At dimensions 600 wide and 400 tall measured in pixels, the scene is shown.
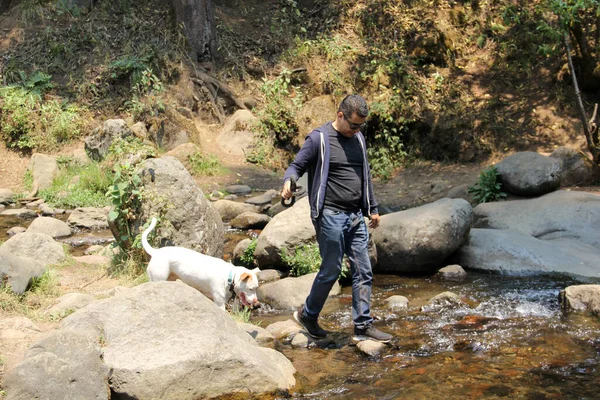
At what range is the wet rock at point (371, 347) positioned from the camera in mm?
5809

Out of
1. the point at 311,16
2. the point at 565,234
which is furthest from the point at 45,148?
the point at 565,234

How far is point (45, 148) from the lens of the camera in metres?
14.8

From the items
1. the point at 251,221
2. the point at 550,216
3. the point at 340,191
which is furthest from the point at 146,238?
the point at 550,216

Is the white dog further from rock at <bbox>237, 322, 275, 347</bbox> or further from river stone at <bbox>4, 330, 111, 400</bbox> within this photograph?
river stone at <bbox>4, 330, 111, 400</bbox>

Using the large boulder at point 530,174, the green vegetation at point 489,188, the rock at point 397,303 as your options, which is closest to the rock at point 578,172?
the large boulder at point 530,174

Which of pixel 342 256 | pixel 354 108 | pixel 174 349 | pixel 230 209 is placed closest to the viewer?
pixel 174 349

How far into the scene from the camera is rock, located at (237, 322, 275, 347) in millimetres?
6060

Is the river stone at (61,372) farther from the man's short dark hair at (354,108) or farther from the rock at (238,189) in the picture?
the rock at (238,189)

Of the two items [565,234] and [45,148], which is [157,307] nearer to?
[565,234]

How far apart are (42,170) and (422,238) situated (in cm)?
862

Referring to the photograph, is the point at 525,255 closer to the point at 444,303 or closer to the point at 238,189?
the point at 444,303

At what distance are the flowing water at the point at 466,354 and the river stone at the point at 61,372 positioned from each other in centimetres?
147

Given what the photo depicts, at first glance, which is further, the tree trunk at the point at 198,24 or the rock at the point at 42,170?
the tree trunk at the point at 198,24

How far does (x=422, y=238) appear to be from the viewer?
8.52 meters
